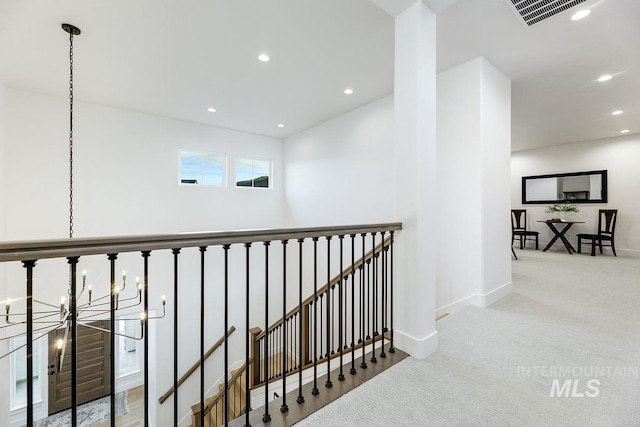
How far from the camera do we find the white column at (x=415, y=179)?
1.91 m

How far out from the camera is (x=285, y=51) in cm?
285

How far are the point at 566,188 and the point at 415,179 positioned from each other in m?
6.85

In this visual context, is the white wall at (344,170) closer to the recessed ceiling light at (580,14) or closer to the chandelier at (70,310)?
the recessed ceiling light at (580,14)

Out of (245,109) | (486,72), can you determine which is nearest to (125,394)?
(245,109)

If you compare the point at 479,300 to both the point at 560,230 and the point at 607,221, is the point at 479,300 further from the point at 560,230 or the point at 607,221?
the point at 560,230

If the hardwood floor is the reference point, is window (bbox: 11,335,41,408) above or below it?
above

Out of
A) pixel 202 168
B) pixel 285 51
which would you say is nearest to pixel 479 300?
pixel 285 51

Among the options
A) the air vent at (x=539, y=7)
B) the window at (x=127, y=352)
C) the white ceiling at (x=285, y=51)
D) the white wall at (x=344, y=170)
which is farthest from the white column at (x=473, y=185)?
the window at (x=127, y=352)

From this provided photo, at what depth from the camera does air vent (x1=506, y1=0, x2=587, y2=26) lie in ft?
6.73

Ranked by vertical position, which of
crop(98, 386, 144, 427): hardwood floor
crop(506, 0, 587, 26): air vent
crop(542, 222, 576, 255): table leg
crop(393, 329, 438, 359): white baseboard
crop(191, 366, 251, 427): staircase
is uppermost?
crop(506, 0, 587, 26): air vent

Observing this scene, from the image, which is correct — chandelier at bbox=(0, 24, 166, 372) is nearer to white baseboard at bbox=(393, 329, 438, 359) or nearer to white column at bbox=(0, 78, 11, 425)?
white column at bbox=(0, 78, 11, 425)

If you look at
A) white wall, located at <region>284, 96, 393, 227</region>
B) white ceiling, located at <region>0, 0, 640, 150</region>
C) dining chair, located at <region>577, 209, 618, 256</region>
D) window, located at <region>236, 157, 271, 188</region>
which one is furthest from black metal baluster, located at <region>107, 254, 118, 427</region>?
dining chair, located at <region>577, 209, 618, 256</region>

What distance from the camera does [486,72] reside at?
2.89 metres

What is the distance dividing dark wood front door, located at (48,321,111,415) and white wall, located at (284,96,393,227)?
431cm
